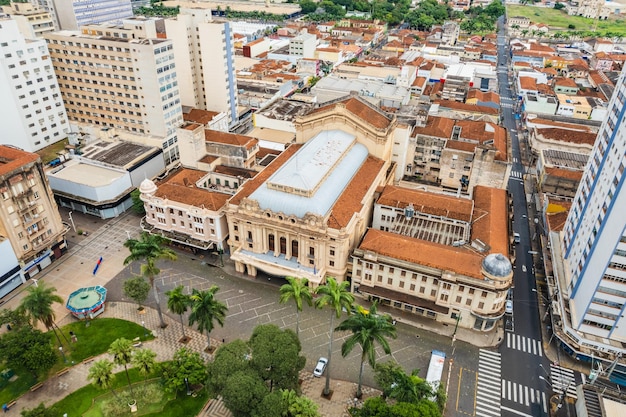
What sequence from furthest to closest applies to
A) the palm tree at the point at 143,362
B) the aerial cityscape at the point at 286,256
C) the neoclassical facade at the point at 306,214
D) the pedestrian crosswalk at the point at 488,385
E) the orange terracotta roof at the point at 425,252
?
the neoclassical facade at the point at 306,214
the orange terracotta roof at the point at 425,252
the pedestrian crosswalk at the point at 488,385
the aerial cityscape at the point at 286,256
the palm tree at the point at 143,362

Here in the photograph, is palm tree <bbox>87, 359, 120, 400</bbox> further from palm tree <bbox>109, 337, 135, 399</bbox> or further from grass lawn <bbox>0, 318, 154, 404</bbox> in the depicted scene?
grass lawn <bbox>0, 318, 154, 404</bbox>

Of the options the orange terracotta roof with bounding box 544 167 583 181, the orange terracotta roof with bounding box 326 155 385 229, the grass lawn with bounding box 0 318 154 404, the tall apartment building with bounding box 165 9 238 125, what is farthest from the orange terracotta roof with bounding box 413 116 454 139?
the grass lawn with bounding box 0 318 154 404

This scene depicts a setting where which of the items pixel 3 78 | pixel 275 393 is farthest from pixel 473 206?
pixel 3 78

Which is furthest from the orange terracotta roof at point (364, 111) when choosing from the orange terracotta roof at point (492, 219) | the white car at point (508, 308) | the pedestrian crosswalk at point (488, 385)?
the pedestrian crosswalk at point (488, 385)

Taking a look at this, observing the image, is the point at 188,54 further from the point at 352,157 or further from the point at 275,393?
the point at 275,393

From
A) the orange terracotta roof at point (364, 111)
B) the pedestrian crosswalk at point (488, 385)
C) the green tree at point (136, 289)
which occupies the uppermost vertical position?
the orange terracotta roof at point (364, 111)

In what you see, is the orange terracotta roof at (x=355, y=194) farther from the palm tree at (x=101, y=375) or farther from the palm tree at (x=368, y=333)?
the palm tree at (x=101, y=375)
